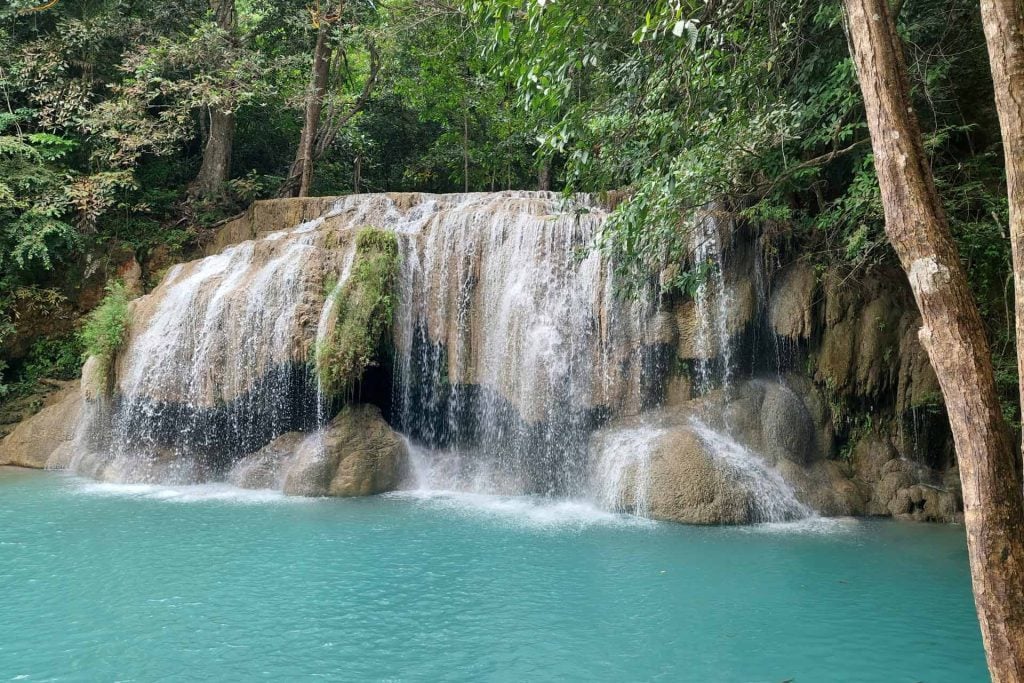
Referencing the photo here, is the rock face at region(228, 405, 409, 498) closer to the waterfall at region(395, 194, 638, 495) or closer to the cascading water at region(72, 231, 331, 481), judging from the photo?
the cascading water at region(72, 231, 331, 481)

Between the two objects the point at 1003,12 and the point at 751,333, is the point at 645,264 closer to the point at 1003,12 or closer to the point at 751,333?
the point at 751,333

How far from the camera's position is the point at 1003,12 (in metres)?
3.50

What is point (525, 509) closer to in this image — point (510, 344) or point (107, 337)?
point (510, 344)


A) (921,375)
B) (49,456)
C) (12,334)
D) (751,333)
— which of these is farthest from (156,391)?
(921,375)

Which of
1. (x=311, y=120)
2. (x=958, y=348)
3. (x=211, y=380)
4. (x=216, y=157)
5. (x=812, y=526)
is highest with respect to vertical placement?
(x=311, y=120)

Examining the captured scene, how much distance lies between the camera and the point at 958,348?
12.0ft

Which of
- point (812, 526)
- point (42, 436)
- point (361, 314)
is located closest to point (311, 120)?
point (361, 314)

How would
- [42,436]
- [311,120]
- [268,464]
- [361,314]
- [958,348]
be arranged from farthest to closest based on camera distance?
[311,120] → [42,436] → [361,314] → [268,464] → [958,348]

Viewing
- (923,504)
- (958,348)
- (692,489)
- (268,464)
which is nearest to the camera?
(958,348)

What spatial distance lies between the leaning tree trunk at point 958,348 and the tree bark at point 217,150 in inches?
614

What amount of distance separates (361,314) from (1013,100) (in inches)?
355

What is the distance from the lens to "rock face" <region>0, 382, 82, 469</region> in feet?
43.1

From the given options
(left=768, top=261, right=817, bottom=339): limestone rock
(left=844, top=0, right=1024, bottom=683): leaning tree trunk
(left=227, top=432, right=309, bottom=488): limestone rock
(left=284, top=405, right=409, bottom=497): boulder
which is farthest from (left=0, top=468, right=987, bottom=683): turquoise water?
(left=768, top=261, right=817, bottom=339): limestone rock

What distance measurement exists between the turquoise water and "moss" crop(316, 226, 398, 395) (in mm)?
2207
